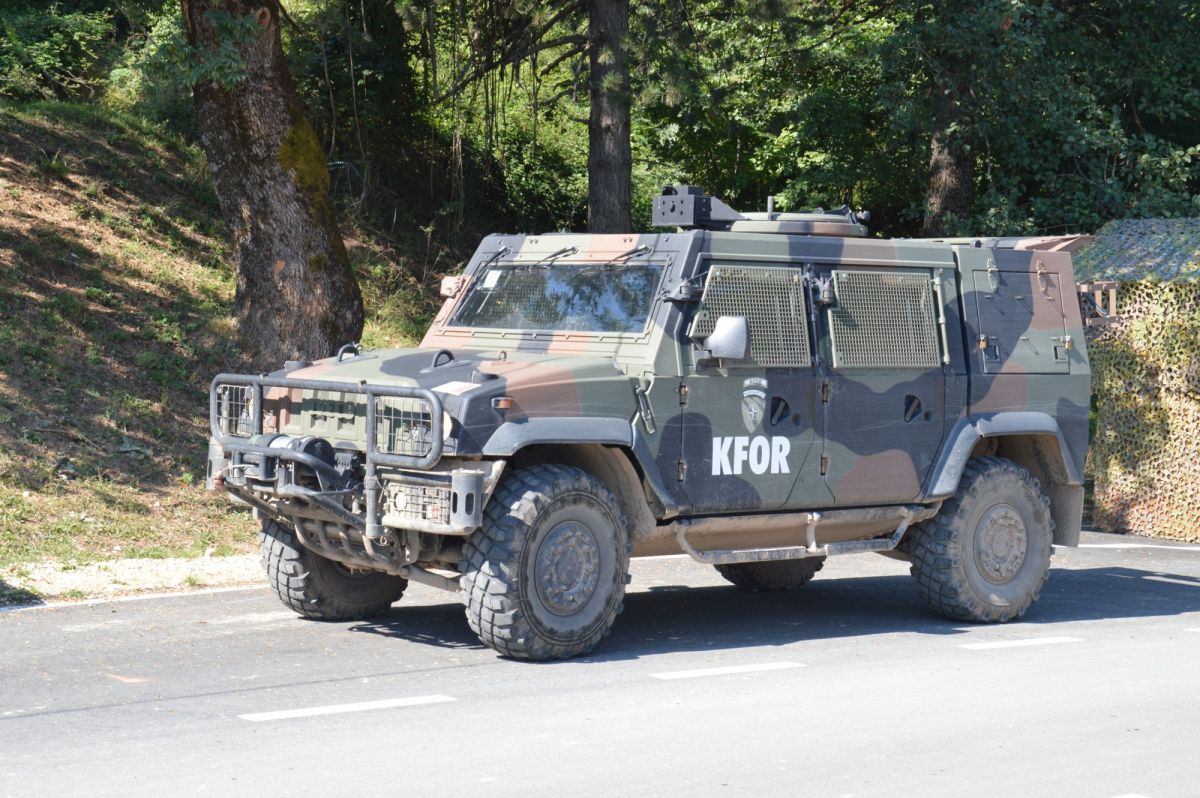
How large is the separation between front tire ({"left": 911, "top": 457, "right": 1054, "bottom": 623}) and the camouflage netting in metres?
4.68

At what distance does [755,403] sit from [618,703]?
7.61 ft

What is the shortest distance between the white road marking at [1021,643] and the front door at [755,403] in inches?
48.0

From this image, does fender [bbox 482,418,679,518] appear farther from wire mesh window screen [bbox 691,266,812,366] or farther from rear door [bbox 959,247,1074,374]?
rear door [bbox 959,247,1074,374]

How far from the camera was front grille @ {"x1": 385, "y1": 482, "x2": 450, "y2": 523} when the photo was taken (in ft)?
Result: 25.2

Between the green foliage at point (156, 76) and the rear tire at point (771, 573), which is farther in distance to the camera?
Answer: the green foliage at point (156, 76)

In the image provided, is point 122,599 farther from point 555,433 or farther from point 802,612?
point 802,612

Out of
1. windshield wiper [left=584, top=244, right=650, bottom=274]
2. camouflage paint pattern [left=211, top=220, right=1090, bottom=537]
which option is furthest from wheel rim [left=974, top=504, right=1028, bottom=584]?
windshield wiper [left=584, top=244, right=650, bottom=274]

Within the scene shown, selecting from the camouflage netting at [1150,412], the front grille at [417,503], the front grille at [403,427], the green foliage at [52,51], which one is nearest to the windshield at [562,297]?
the front grille at [403,427]

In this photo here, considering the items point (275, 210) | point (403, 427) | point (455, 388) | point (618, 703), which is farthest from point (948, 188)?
point (618, 703)

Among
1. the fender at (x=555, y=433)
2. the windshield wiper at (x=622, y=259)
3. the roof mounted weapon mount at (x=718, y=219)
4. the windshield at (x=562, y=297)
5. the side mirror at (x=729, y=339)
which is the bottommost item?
the fender at (x=555, y=433)

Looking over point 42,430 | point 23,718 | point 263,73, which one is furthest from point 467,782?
point 263,73

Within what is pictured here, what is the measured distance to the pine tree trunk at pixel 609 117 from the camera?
17.0 meters

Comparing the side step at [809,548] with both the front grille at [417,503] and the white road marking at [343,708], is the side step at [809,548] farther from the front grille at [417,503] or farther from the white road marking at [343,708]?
the white road marking at [343,708]

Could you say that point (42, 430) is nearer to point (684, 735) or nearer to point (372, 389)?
point (372, 389)
